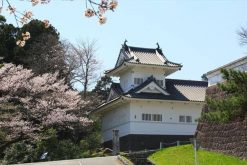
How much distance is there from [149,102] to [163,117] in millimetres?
1791

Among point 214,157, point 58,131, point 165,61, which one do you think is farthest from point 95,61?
point 214,157

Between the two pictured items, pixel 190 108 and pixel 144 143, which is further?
pixel 190 108

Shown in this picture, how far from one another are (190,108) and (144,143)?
5.75m

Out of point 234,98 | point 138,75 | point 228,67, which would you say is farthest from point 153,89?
point 234,98

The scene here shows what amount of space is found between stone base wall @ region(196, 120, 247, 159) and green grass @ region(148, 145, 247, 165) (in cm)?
39

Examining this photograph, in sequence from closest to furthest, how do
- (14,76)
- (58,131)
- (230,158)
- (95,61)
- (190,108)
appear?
(230,158), (14,76), (58,131), (190,108), (95,61)

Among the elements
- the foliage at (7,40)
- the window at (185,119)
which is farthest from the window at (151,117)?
the foliage at (7,40)

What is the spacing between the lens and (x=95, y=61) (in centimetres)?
4597

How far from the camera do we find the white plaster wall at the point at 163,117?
129ft

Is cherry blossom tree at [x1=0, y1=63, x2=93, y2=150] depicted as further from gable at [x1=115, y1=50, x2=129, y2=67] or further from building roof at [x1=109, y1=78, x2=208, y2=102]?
gable at [x1=115, y1=50, x2=129, y2=67]

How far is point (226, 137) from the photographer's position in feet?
75.4

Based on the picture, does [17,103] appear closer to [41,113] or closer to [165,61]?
[41,113]

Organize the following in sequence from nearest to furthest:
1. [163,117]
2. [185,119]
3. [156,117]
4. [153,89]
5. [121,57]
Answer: [156,117], [163,117], [153,89], [185,119], [121,57]

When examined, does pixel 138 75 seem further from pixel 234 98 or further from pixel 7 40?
pixel 234 98
